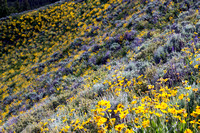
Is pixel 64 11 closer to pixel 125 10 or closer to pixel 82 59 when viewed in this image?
pixel 125 10

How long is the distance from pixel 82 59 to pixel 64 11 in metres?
16.6

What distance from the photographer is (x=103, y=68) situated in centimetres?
735

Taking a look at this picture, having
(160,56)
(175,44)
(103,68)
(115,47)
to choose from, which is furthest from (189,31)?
(115,47)

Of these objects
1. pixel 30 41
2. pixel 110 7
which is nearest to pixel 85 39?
pixel 110 7

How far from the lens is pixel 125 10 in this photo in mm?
13234

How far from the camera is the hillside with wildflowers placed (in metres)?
2.12

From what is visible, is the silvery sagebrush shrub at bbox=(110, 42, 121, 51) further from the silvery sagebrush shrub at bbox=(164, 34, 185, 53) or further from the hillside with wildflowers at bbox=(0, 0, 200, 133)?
the silvery sagebrush shrub at bbox=(164, 34, 185, 53)

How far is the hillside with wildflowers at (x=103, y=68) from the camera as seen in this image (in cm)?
212

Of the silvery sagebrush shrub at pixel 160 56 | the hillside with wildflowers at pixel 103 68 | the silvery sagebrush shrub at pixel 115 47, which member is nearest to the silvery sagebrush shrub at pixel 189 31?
the hillside with wildflowers at pixel 103 68

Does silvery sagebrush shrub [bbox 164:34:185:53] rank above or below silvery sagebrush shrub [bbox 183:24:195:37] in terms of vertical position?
below

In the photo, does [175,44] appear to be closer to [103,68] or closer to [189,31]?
[189,31]

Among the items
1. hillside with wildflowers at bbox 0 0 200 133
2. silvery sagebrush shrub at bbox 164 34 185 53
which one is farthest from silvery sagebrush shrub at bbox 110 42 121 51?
silvery sagebrush shrub at bbox 164 34 185 53

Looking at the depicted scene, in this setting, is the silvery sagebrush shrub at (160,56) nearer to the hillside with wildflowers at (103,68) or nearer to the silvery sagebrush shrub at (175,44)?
the hillside with wildflowers at (103,68)

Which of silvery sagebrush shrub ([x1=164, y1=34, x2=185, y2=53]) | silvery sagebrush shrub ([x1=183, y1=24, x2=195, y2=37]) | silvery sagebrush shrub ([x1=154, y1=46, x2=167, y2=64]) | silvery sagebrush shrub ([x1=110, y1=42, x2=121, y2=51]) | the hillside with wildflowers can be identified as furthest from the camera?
silvery sagebrush shrub ([x1=110, y1=42, x2=121, y2=51])
